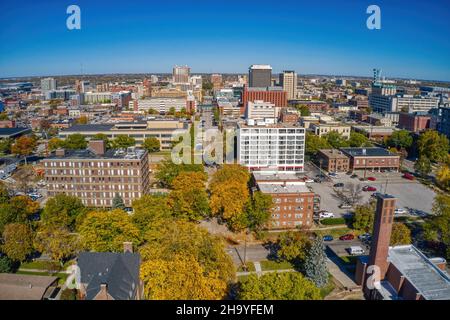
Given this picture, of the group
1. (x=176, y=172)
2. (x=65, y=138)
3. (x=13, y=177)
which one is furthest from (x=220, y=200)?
(x=65, y=138)

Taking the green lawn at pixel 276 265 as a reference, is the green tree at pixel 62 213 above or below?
above

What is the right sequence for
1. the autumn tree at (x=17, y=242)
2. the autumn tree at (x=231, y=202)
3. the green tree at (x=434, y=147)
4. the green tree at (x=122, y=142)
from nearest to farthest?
the autumn tree at (x=17, y=242) < the autumn tree at (x=231, y=202) < the green tree at (x=434, y=147) < the green tree at (x=122, y=142)

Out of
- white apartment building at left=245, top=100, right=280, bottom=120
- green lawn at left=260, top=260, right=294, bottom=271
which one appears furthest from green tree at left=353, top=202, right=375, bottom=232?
white apartment building at left=245, top=100, right=280, bottom=120

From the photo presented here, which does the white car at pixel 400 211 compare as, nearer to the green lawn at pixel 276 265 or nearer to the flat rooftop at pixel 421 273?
the flat rooftop at pixel 421 273

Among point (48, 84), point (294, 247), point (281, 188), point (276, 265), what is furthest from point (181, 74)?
point (294, 247)

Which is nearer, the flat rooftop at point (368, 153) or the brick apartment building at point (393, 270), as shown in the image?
the brick apartment building at point (393, 270)

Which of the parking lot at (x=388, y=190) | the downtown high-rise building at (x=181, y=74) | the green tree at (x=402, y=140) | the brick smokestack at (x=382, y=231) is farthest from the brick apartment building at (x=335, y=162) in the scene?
the downtown high-rise building at (x=181, y=74)
